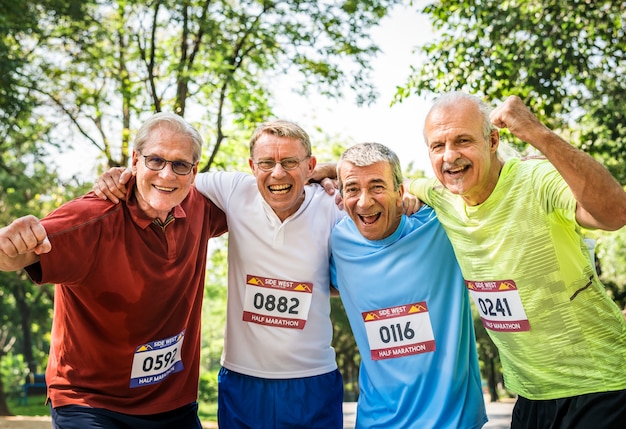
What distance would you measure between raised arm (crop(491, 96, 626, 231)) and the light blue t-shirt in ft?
3.07

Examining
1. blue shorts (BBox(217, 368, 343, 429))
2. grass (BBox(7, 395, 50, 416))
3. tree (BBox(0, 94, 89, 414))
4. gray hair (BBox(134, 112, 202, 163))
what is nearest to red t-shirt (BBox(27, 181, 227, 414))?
gray hair (BBox(134, 112, 202, 163))

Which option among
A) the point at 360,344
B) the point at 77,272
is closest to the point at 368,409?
the point at 360,344

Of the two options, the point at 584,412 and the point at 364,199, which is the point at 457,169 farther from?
the point at 584,412

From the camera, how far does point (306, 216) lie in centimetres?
398

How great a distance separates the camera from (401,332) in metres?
3.36

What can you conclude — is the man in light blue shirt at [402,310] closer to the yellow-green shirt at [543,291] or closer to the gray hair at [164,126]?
the yellow-green shirt at [543,291]

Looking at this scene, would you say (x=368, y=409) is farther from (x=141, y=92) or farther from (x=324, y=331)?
(x=141, y=92)

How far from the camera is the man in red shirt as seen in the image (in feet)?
10.8

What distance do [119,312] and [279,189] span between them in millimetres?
1145

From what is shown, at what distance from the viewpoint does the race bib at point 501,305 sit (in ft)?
9.80

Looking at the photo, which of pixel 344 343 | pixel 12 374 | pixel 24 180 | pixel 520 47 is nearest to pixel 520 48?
pixel 520 47

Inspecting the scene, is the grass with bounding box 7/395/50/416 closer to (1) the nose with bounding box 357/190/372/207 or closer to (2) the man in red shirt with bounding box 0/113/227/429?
(2) the man in red shirt with bounding box 0/113/227/429

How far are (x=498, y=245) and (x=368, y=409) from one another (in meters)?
1.14

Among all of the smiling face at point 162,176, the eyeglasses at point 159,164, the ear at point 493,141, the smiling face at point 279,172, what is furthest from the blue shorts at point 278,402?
the ear at point 493,141
